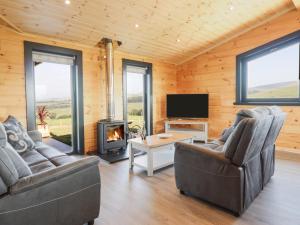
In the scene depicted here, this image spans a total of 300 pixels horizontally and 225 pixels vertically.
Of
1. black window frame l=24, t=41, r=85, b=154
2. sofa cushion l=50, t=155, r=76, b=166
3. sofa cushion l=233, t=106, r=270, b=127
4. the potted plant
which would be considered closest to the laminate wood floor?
sofa cushion l=50, t=155, r=76, b=166

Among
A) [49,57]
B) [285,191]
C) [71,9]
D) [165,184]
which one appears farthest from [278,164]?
[49,57]

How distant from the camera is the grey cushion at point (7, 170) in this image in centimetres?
143

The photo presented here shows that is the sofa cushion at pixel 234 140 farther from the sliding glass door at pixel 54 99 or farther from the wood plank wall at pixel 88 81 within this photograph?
the sliding glass door at pixel 54 99

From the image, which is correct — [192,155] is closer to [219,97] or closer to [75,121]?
[75,121]

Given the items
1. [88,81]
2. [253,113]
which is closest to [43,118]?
[88,81]

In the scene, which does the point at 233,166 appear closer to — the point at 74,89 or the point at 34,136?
the point at 34,136

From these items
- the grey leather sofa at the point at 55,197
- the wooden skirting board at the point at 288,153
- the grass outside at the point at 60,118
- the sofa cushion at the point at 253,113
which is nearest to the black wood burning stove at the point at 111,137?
the grass outside at the point at 60,118

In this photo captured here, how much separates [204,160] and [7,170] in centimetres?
178

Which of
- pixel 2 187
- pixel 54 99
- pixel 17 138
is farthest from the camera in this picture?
pixel 54 99

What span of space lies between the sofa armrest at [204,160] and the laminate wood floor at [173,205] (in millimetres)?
412

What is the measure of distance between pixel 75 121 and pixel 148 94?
2166 millimetres

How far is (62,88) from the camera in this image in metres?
4.33

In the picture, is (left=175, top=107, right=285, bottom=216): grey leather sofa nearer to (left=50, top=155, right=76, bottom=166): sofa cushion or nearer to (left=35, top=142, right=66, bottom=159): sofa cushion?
(left=50, top=155, right=76, bottom=166): sofa cushion

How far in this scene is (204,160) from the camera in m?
2.23
